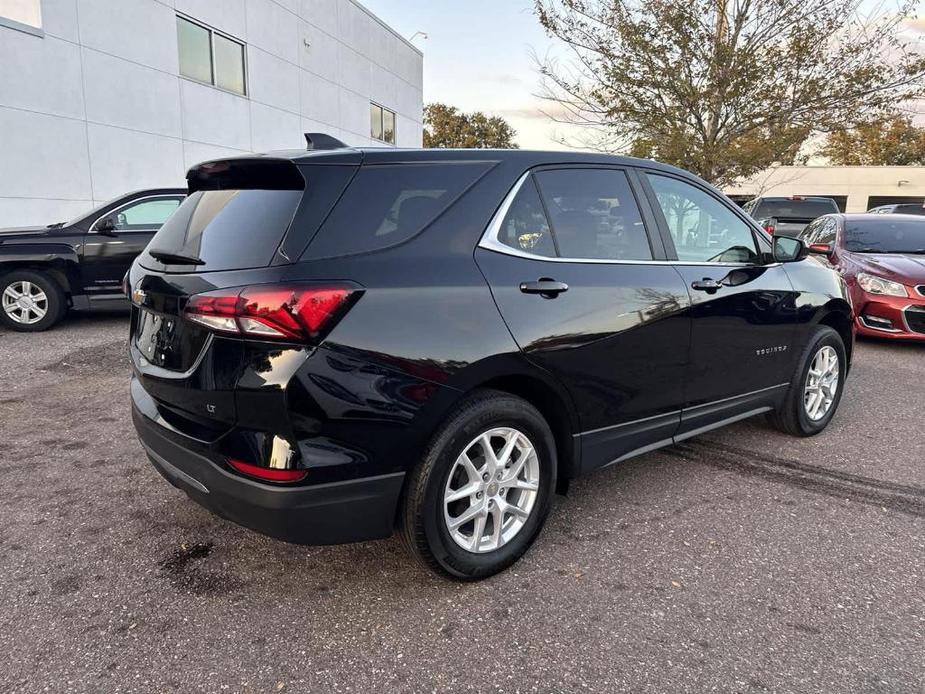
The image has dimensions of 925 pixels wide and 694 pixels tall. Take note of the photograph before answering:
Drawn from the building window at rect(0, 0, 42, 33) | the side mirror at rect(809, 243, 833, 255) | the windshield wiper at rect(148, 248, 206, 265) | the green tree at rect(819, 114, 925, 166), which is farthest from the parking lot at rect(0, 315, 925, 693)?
the green tree at rect(819, 114, 925, 166)

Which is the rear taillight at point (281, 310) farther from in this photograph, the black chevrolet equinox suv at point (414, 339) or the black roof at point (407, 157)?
the black roof at point (407, 157)

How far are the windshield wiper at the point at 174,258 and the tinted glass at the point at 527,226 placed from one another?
→ 116 cm

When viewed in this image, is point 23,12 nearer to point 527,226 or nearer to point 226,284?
point 226,284

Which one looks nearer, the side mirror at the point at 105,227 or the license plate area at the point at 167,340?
the license plate area at the point at 167,340

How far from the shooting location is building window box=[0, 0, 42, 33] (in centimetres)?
995

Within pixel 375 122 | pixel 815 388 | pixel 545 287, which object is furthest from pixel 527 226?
pixel 375 122

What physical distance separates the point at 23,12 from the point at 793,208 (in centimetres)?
1541

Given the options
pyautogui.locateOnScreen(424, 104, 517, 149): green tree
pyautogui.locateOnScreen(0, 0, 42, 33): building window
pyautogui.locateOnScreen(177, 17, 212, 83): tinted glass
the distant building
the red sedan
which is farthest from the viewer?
pyautogui.locateOnScreen(424, 104, 517, 149): green tree

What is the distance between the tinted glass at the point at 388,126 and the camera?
22641 mm

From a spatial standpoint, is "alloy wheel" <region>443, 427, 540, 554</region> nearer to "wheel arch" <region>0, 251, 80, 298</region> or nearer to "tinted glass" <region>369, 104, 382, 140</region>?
"wheel arch" <region>0, 251, 80, 298</region>

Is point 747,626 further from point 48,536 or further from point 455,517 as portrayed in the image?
point 48,536

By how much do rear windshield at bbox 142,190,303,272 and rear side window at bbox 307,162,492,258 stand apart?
0.16 m

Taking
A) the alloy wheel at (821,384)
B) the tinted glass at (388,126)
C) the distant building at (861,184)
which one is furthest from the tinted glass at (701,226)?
the distant building at (861,184)

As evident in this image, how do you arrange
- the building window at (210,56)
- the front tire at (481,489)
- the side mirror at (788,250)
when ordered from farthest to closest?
the building window at (210,56) < the side mirror at (788,250) < the front tire at (481,489)
